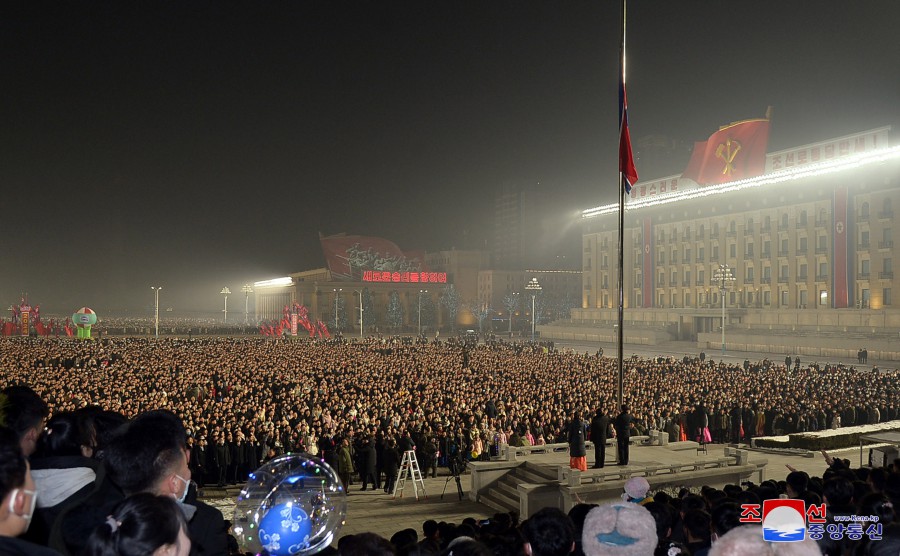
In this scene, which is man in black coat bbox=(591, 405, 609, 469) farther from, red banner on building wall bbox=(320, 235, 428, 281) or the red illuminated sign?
red banner on building wall bbox=(320, 235, 428, 281)

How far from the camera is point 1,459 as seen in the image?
2.24 m

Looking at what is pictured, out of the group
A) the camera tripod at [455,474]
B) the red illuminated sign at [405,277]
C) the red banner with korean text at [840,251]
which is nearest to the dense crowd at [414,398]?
the camera tripod at [455,474]

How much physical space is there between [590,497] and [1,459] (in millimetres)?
12406

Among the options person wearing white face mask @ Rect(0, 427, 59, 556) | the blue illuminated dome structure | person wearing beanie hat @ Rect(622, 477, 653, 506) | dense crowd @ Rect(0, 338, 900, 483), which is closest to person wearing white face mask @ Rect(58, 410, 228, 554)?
the blue illuminated dome structure

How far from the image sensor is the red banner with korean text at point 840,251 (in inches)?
2266

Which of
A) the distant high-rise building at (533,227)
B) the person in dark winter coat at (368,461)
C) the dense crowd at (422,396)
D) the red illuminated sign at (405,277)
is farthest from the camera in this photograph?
the distant high-rise building at (533,227)

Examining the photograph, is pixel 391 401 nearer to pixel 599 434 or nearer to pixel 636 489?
pixel 599 434

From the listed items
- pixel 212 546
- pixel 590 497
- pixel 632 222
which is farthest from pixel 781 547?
pixel 632 222

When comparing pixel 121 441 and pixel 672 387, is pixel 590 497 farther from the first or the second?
pixel 672 387

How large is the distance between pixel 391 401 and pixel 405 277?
100 metres

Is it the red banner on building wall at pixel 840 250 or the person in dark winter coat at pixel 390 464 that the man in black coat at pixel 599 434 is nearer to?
the person in dark winter coat at pixel 390 464

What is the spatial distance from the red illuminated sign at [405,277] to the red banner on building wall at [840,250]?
7392 centimetres

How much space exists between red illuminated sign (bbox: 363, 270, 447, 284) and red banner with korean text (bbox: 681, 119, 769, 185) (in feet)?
195

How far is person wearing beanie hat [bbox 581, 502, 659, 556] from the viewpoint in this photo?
3.10m
